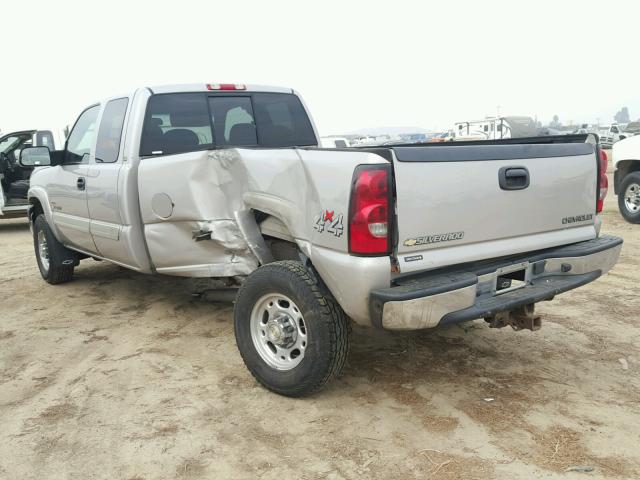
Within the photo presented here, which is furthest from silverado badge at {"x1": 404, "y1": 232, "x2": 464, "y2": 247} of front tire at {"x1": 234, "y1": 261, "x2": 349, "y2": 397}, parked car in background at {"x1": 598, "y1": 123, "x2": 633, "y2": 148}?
parked car in background at {"x1": 598, "y1": 123, "x2": 633, "y2": 148}

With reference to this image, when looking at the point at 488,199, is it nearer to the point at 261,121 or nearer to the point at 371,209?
the point at 371,209

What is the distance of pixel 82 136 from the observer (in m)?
5.65

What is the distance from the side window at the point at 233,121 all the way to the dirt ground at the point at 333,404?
62.6 inches

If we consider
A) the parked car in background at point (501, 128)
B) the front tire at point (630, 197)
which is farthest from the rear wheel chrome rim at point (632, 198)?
the parked car in background at point (501, 128)

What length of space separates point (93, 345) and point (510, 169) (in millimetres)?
3417

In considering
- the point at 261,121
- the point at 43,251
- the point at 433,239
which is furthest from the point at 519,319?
the point at 43,251

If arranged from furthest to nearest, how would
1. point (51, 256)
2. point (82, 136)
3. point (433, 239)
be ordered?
point (51, 256) → point (82, 136) → point (433, 239)

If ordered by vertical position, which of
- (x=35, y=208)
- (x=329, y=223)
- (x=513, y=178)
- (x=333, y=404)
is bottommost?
(x=333, y=404)

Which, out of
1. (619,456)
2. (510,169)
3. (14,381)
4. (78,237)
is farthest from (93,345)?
(619,456)

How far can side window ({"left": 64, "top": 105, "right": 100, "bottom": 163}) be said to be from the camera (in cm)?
548

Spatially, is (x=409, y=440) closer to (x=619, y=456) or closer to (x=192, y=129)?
(x=619, y=456)

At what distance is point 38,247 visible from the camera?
6867 millimetres

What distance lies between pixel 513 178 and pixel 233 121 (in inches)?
103

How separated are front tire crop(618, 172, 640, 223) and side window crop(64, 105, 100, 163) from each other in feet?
27.4
